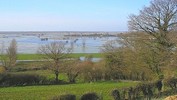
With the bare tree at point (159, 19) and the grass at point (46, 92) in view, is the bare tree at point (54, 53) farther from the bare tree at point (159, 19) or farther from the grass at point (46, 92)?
the bare tree at point (159, 19)

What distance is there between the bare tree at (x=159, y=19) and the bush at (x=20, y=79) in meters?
26.9

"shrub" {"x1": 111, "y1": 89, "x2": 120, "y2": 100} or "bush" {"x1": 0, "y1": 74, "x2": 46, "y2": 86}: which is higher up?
"shrub" {"x1": 111, "y1": 89, "x2": 120, "y2": 100}

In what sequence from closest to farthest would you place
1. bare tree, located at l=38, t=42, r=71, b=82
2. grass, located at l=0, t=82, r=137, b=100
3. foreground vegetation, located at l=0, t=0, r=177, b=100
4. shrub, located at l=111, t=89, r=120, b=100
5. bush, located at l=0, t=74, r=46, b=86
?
shrub, located at l=111, t=89, r=120, b=100 → foreground vegetation, located at l=0, t=0, r=177, b=100 → grass, located at l=0, t=82, r=137, b=100 → bush, located at l=0, t=74, r=46, b=86 → bare tree, located at l=38, t=42, r=71, b=82

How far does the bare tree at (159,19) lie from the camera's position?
32.6 meters

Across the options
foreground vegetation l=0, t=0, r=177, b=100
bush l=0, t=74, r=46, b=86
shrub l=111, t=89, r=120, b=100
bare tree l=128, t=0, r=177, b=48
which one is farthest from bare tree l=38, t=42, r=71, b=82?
shrub l=111, t=89, r=120, b=100

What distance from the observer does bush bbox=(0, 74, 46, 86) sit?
53.8 meters

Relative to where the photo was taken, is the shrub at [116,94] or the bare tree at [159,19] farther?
the bare tree at [159,19]

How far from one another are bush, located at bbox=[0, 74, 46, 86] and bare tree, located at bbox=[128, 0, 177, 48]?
26.9m

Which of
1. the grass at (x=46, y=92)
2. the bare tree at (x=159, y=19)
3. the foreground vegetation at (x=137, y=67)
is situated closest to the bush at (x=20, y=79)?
the foreground vegetation at (x=137, y=67)

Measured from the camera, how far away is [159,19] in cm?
3278

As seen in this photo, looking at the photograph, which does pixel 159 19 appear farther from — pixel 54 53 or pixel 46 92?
pixel 54 53

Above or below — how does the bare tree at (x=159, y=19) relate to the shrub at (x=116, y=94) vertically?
above

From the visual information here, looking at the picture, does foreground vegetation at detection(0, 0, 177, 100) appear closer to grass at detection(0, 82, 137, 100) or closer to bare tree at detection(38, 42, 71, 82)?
grass at detection(0, 82, 137, 100)

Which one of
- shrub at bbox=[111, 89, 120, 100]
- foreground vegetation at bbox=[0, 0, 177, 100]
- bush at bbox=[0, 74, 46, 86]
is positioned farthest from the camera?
bush at bbox=[0, 74, 46, 86]
